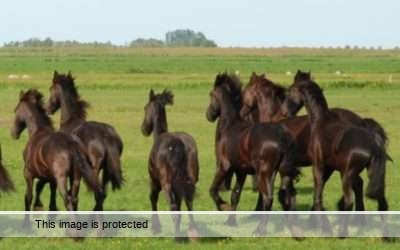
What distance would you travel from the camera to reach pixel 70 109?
15.2 metres

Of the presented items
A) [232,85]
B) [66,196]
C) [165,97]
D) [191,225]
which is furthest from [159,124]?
[66,196]

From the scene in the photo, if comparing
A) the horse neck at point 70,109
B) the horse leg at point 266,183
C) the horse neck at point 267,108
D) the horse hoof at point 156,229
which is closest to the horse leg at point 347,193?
the horse leg at point 266,183

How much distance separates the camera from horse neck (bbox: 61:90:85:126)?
15.2m

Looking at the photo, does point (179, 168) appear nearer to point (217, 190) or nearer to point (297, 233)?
point (217, 190)

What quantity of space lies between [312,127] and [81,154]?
3527mm

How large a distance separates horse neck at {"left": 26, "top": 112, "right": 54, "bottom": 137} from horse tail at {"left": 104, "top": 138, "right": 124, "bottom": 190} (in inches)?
38.6

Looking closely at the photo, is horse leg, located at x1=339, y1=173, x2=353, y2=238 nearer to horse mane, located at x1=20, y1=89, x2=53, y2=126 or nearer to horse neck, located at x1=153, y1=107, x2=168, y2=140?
horse neck, located at x1=153, y1=107, x2=168, y2=140

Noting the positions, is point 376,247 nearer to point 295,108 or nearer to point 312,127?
point 312,127

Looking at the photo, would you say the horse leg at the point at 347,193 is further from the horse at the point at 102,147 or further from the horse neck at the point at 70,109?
the horse neck at the point at 70,109

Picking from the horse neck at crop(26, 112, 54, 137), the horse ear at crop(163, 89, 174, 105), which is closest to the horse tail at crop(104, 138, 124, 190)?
the horse neck at crop(26, 112, 54, 137)

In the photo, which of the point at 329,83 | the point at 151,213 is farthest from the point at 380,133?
the point at 329,83

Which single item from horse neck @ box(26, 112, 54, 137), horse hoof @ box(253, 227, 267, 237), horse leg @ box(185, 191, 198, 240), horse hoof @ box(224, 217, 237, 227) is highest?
horse neck @ box(26, 112, 54, 137)

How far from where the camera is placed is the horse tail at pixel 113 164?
1419cm

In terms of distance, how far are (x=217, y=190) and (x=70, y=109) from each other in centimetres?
307
